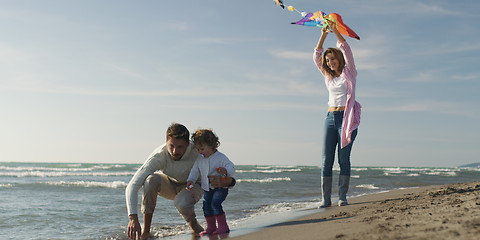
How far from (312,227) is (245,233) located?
0.60m

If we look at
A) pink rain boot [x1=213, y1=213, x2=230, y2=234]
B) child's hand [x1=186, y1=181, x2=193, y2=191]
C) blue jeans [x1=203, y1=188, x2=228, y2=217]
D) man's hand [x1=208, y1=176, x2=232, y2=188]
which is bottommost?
pink rain boot [x1=213, y1=213, x2=230, y2=234]

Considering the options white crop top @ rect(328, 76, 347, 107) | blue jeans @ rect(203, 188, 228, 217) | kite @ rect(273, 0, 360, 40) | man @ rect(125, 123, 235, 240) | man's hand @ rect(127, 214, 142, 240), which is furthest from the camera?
white crop top @ rect(328, 76, 347, 107)

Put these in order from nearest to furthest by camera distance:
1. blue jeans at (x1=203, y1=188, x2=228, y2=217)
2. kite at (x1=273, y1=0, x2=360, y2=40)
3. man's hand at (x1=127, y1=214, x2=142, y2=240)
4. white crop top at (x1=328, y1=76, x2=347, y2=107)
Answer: man's hand at (x1=127, y1=214, x2=142, y2=240) → blue jeans at (x1=203, y1=188, x2=228, y2=217) → kite at (x1=273, y1=0, x2=360, y2=40) → white crop top at (x1=328, y1=76, x2=347, y2=107)

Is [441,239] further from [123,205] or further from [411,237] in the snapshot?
[123,205]

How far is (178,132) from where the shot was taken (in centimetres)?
355

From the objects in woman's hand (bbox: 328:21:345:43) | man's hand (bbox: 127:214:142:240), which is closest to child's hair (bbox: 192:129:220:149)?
man's hand (bbox: 127:214:142:240)

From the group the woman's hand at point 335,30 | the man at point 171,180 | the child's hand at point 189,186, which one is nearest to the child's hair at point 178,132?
the man at point 171,180

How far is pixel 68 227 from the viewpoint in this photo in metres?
5.22

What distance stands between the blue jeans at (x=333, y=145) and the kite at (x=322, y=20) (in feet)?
3.17

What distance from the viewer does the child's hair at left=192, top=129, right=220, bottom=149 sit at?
3.45 metres

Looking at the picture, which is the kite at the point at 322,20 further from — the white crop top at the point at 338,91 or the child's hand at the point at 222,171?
the child's hand at the point at 222,171

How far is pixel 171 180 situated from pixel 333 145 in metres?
2.15

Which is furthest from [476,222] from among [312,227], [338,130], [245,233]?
[338,130]

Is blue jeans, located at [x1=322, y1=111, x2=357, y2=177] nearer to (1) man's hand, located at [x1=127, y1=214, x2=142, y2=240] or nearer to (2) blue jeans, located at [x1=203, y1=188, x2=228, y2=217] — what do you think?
(2) blue jeans, located at [x1=203, y1=188, x2=228, y2=217]
